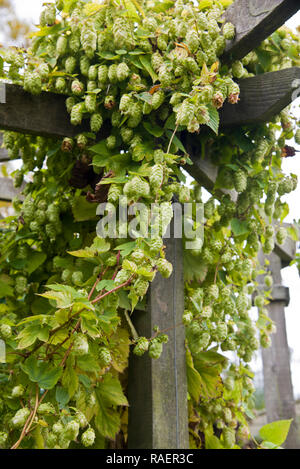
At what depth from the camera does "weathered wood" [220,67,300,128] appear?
1.20m

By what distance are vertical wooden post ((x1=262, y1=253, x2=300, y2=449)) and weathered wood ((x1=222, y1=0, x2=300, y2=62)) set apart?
73.6 inches

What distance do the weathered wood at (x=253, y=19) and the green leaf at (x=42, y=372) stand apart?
88 centimetres

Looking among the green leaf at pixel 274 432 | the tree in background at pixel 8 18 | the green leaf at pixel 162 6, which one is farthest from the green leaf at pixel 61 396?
the tree in background at pixel 8 18

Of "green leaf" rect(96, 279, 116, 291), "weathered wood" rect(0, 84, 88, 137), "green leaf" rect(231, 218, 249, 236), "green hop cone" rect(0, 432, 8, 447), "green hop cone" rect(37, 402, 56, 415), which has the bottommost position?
"green hop cone" rect(0, 432, 8, 447)

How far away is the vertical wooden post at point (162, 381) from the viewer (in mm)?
1161

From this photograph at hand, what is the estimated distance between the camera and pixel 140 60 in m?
1.20

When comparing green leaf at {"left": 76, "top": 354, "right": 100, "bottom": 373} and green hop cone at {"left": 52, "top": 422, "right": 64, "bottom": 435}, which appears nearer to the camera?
green hop cone at {"left": 52, "top": 422, "right": 64, "bottom": 435}

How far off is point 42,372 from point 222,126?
84 cm

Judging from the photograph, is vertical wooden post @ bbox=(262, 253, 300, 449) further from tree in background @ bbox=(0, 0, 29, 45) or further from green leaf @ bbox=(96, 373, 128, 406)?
tree in background @ bbox=(0, 0, 29, 45)

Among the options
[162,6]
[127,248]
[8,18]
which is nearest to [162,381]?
[127,248]

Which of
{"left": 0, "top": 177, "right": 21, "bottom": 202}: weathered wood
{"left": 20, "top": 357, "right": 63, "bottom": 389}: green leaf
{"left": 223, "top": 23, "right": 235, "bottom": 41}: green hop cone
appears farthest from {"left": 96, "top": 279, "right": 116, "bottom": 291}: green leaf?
{"left": 0, "top": 177, "right": 21, "bottom": 202}: weathered wood

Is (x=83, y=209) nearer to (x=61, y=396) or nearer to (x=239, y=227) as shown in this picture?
(x=239, y=227)

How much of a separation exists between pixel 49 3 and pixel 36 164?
0.48m

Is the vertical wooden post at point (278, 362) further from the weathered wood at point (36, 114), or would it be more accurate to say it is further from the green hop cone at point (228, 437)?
the weathered wood at point (36, 114)
